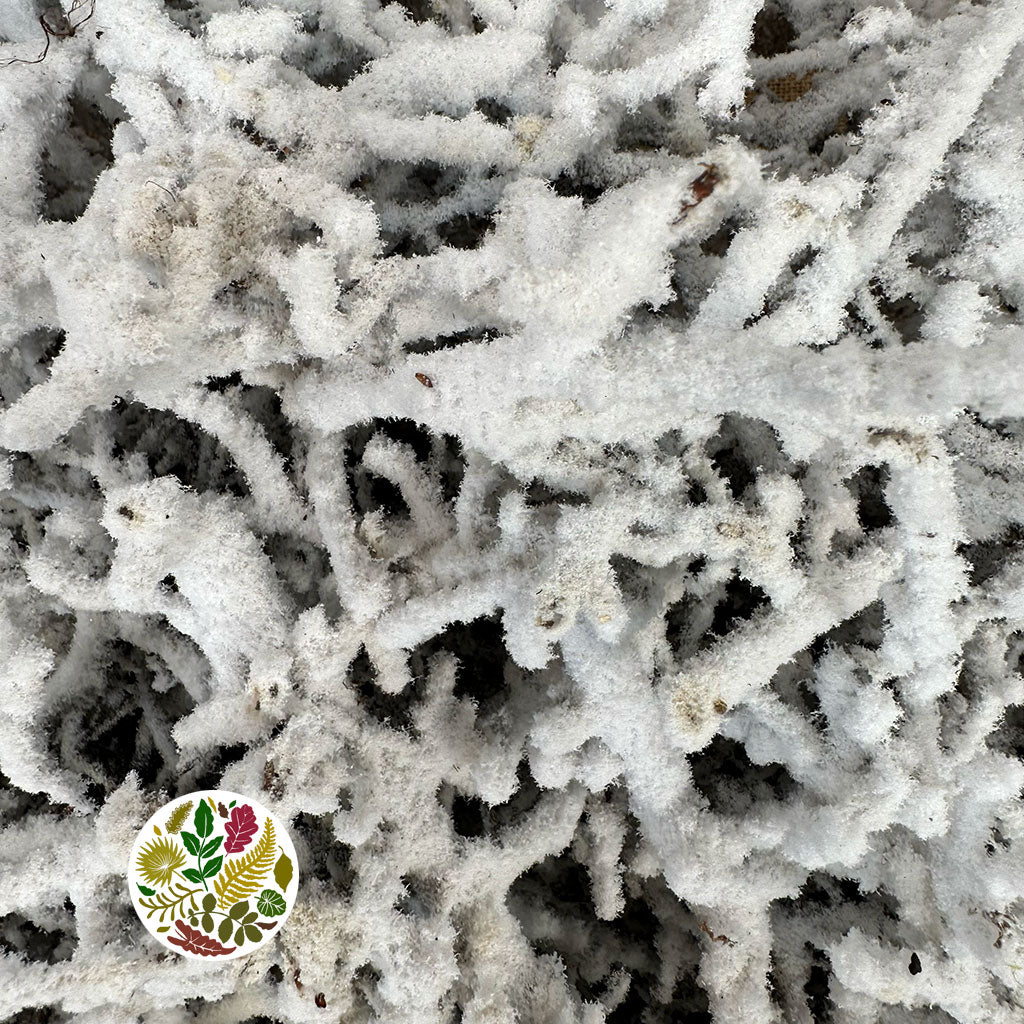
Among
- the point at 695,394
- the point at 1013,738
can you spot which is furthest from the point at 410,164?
the point at 1013,738

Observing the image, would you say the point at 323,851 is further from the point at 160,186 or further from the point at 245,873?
the point at 160,186

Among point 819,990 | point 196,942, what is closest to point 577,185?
point 196,942

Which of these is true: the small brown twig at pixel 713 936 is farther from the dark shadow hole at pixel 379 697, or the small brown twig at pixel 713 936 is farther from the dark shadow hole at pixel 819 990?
the dark shadow hole at pixel 379 697

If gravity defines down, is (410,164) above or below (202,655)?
above

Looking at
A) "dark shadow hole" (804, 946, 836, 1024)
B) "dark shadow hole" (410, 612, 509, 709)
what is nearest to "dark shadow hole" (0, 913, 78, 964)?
"dark shadow hole" (410, 612, 509, 709)

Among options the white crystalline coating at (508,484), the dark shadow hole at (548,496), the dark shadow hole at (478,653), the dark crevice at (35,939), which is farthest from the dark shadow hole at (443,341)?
the dark crevice at (35,939)

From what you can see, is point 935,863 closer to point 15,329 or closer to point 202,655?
point 202,655

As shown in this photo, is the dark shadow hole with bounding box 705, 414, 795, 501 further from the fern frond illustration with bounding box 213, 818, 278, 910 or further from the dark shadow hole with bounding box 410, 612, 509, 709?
the fern frond illustration with bounding box 213, 818, 278, 910
